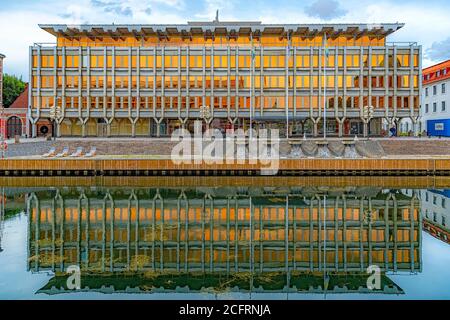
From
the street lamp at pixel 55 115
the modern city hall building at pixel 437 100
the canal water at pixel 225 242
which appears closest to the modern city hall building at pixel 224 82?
the street lamp at pixel 55 115

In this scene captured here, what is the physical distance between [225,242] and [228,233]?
5.23 feet

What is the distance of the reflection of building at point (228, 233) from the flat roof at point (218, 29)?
43.7m

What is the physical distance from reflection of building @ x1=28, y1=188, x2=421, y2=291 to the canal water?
0.07 m

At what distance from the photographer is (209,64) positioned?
69812 millimetres

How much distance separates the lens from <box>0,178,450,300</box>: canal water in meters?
15.6

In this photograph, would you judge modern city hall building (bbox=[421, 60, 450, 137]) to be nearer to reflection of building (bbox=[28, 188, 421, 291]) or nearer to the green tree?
reflection of building (bbox=[28, 188, 421, 291])

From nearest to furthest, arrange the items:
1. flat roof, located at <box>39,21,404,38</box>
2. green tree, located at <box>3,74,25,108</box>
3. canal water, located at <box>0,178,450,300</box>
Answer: canal water, located at <box>0,178,450,300</box> < flat roof, located at <box>39,21,404,38</box> < green tree, located at <box>3,74,25,108</box>

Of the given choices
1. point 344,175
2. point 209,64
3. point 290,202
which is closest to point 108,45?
point 209,64

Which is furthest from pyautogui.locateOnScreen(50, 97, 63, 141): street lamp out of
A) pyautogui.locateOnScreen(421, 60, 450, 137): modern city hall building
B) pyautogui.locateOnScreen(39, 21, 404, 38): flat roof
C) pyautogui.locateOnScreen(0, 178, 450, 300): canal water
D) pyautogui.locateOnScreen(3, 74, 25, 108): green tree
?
pyautogui.locateOnScreen(421, 60, 450, 137): modern city hall building

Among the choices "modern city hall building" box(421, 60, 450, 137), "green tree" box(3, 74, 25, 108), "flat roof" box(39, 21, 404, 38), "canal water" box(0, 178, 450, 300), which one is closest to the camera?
"canal water" box(0, 178, 450, 300)

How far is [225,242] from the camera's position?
2159 centimetres

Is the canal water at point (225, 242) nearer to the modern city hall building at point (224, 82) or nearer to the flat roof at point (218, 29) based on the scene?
the modern city hall building at point (224, 82)

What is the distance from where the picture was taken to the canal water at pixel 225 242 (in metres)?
15.6
